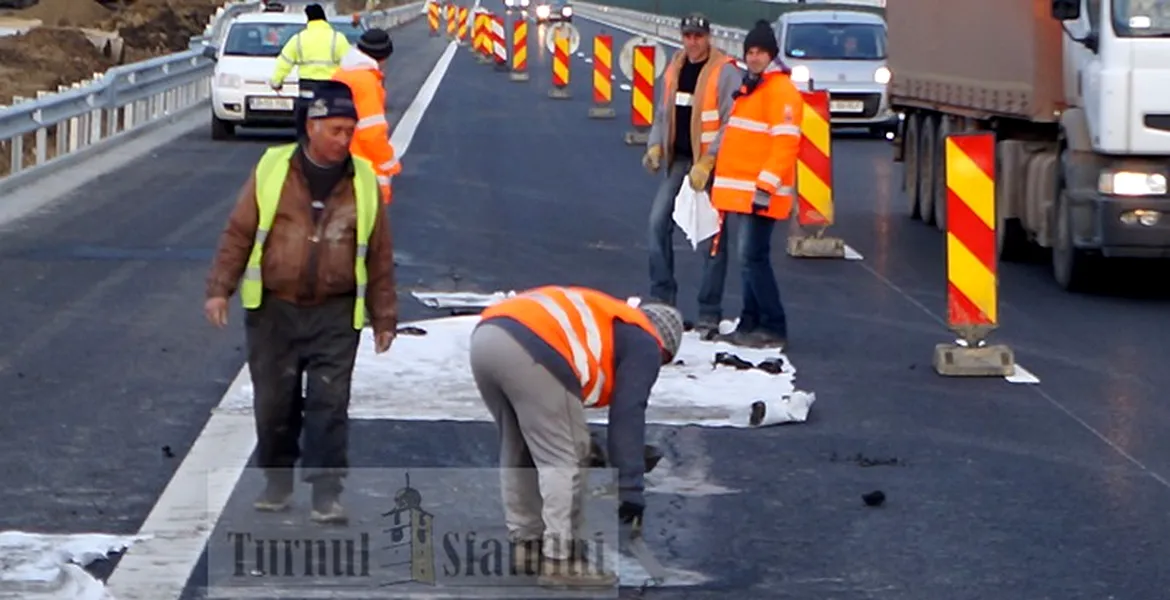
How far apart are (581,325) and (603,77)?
90.9 feet

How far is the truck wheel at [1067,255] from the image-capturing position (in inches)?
589

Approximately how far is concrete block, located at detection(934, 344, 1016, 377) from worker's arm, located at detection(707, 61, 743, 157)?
1822 mm

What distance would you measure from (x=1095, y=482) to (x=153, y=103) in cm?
2262

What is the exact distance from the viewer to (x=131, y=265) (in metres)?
15.5

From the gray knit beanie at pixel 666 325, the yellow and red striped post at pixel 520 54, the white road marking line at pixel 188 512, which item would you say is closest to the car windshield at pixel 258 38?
the yellow and red striped post at pixel 520 54

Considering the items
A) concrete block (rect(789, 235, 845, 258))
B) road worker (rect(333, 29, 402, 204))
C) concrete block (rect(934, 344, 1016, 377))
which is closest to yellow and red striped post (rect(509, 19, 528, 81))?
concrete block (rect(789, 235, 845, 258))

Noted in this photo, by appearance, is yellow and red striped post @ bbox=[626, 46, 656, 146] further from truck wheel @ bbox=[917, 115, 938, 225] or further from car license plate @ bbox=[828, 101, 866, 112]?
truck wheel @ bbox=[917, 115, 938, 225]

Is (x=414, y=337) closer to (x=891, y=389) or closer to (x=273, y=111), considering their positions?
(x=891, y=389)

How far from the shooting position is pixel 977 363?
456 inches

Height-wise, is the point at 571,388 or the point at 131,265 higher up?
the point at 571,388

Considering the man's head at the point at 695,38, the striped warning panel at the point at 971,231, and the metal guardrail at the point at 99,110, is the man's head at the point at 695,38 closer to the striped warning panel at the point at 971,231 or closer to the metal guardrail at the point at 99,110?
the striped warning panel at the point at 971,231

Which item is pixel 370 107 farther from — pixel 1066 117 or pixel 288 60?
pixel 1066 117

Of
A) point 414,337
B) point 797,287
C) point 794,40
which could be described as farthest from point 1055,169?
point 794,40

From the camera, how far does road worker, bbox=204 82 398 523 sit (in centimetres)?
750
